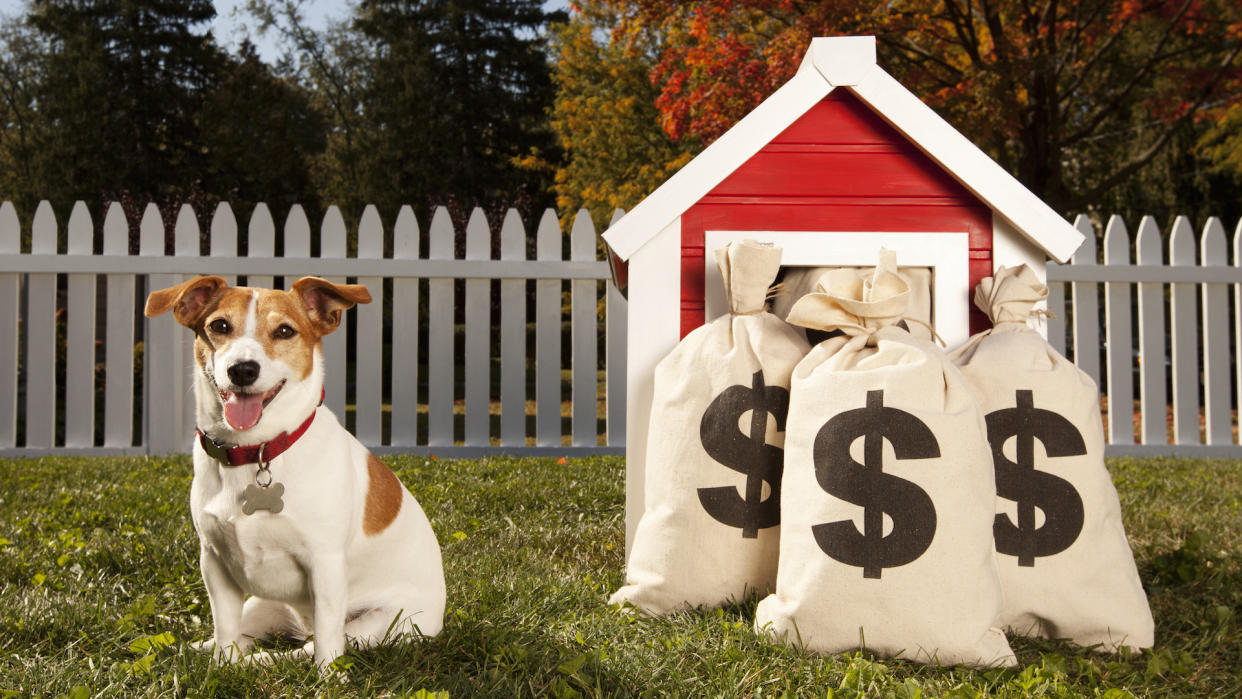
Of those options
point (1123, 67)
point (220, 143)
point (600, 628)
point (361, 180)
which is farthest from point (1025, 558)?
point (220, 143)

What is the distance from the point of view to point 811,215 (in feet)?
10.1

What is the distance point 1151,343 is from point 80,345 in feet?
24.9

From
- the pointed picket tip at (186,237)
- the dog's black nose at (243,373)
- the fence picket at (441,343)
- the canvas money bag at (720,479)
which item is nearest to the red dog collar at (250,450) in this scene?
the dog's black nose at (243,373)

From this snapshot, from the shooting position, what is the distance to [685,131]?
450 inches

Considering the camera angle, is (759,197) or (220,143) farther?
(220,143)

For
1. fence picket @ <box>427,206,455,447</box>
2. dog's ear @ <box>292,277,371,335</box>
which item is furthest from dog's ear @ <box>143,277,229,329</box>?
fence picket @ <box>427,206,455,447</box>

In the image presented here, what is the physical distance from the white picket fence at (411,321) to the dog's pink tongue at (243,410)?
397cm

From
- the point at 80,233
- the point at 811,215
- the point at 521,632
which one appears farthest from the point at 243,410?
the point at 80,233

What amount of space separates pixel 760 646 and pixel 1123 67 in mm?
13799

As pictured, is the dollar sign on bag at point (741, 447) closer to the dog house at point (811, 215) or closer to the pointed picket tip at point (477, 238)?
the dog house at point (811, 215)

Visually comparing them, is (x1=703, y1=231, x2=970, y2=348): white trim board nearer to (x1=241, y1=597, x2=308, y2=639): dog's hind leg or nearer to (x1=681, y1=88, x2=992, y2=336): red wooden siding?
(x1=681, y1=88, x2=992, y2=336): red wooden siding

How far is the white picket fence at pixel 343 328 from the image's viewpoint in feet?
20.1

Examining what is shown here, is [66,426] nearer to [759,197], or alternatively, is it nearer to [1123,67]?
[759,197]

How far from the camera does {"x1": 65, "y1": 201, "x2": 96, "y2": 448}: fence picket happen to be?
6.13 meters
